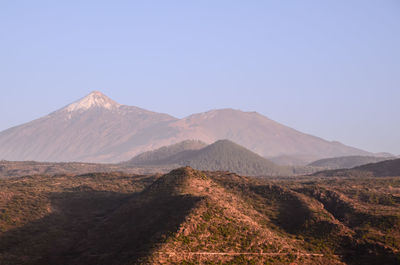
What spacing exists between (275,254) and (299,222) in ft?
53.9

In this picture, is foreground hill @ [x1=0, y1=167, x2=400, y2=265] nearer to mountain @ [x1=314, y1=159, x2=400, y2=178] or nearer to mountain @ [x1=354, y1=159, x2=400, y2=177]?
mountain @ [x1=314, y1=159, x2=400, y2=178]

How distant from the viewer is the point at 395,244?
242 feet

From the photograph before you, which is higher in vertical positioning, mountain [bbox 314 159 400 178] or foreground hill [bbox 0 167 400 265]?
mountain [bbox 314 159 400 178]

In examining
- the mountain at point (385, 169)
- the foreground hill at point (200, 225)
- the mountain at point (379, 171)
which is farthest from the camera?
the mountain at point (385, 169)

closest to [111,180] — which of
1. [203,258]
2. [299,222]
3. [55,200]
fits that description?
[55,200]

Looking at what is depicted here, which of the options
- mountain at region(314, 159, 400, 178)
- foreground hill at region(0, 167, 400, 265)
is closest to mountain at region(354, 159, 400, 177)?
mountain at region(314, 159, 400, 178)

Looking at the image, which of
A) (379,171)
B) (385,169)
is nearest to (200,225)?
(379,171)

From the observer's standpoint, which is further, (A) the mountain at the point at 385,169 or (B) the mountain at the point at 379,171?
(A) the mountain at the point at 385,169

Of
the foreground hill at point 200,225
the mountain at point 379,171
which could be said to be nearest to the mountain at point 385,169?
the mountain at point 379,171

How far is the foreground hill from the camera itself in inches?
2729

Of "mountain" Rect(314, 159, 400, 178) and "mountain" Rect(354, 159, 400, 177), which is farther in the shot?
"mountain" Rect(354, 159, 400, 177)

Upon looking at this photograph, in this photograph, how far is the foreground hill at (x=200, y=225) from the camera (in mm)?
69312

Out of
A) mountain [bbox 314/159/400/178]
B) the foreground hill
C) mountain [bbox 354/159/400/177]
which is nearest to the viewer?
the foreground hill

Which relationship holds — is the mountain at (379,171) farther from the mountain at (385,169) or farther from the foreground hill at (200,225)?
the foreground hill at (200,225)
